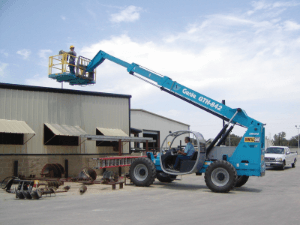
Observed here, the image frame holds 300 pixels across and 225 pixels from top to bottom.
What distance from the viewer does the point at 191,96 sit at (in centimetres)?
→ 1509

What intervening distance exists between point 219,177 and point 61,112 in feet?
32.4

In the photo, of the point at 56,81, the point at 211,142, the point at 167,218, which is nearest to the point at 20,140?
the point at 56,81

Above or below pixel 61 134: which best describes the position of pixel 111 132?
above

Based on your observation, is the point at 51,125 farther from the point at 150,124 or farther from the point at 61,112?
the point at 150,124

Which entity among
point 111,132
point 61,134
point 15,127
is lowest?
point 61,134

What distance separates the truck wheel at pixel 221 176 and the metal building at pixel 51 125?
824 cm

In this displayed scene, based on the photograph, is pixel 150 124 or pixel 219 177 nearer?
pixel 219 177

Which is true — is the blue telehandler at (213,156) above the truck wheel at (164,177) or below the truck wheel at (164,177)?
above

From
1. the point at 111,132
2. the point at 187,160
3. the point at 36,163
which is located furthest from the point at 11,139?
the point at 187,160

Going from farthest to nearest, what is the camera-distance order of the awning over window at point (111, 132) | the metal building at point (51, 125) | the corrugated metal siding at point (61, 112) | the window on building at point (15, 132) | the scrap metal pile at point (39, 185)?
1. the awning over window at point (111, 132)
2. the corrugated metal siding at point (61, 112)
3. the metal building at point (51, 125)
4. the window on building at point (15, 132)
5. the scrap metal pile at point (39, 185)

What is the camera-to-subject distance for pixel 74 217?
776 centimetres

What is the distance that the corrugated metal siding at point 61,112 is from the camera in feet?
56.0

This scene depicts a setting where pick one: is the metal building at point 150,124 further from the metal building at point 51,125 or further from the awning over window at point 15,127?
the awning over window at point 15,127

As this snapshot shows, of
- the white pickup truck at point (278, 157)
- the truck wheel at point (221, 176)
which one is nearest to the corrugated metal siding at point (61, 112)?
the truck wheel at point (221, 176)
